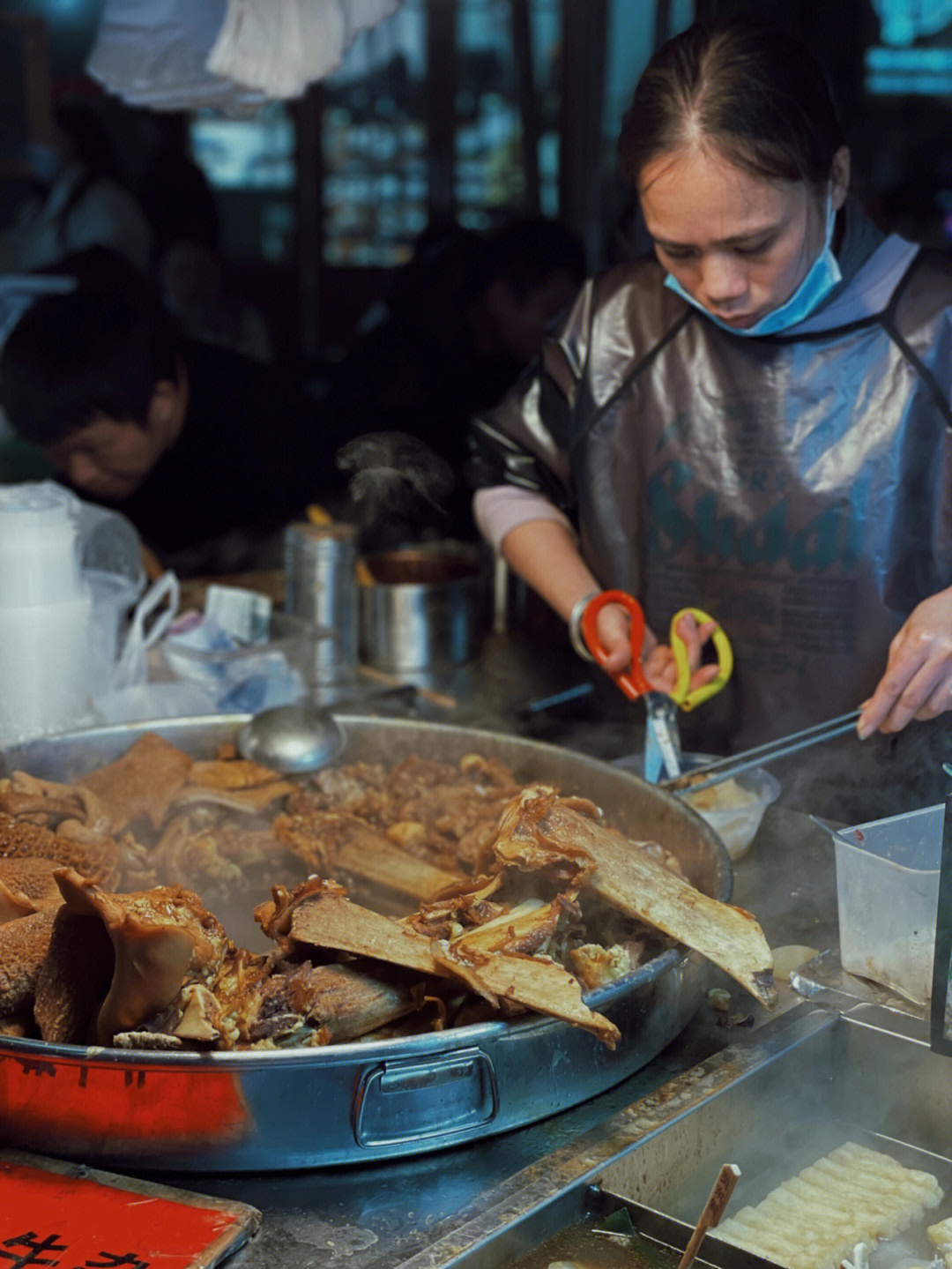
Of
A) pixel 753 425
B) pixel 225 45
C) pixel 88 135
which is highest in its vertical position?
pixel 88 135

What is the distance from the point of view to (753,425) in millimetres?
2531

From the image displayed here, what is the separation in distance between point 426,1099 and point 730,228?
148cm

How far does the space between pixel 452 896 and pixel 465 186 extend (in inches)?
229

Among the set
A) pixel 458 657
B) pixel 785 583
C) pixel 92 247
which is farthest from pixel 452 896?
pixel 92 247

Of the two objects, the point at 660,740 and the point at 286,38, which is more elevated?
the point at 286,38

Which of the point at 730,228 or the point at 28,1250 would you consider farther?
the point at 730,228

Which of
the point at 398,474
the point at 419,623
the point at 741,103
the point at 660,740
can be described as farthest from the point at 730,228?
the point at 419,623

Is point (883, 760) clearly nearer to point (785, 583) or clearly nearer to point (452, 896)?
point (785, 583)

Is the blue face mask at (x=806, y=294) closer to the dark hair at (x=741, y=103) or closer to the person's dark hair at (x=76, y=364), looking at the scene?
the dark hair at (x=741, y=103)

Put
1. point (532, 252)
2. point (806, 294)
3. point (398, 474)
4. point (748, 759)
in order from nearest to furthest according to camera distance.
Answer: point (748, 759), point (806, 294), point (398, 474), point (532, 252)

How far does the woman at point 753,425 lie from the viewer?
2080 mm

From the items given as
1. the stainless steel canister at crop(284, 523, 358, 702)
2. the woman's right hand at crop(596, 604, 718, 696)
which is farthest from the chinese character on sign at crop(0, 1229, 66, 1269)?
the stainless steel canister at crop(284, 523, 358, 702)

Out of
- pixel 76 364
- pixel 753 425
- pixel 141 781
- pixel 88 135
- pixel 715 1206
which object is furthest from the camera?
pixel 88 135

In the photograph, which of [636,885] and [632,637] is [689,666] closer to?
[632,637]
